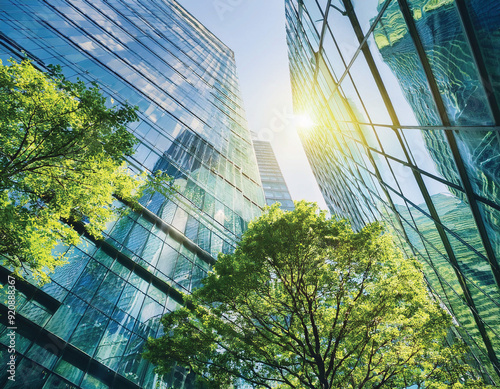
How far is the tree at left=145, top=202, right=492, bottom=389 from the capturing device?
6.25 m

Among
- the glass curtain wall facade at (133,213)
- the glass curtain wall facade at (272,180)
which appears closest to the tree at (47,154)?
the glass curtain wall facade at (133,213)

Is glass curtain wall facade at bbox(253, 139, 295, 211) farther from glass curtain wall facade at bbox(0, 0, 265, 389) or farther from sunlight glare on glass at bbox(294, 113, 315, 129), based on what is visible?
sunlight glare on glass at bbox(294, 113, 315, 129)

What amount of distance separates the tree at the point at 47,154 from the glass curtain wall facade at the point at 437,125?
6.01m

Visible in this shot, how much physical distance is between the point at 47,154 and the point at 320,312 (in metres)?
7.71

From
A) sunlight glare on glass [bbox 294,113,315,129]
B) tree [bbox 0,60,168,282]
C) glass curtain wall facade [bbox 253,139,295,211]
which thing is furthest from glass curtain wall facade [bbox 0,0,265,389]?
glass curtain wall facade [bbox 253,139,295,211]

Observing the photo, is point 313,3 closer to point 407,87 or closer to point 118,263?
point 407,87

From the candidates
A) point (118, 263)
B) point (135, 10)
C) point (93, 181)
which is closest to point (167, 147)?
point (118, 263)

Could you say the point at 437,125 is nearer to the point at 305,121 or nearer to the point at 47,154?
the point at 47,154

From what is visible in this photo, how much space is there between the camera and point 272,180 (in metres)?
51.1

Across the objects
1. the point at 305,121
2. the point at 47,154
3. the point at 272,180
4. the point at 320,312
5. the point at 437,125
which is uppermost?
the point at 272,180

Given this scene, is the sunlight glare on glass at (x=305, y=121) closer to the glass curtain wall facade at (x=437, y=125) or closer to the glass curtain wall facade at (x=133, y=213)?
the glass curtain wall facade at (x=133, y=213)

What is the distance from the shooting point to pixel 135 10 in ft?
105

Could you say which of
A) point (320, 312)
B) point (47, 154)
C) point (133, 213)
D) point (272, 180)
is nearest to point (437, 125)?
point (320, 312)

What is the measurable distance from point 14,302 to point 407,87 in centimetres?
1138
